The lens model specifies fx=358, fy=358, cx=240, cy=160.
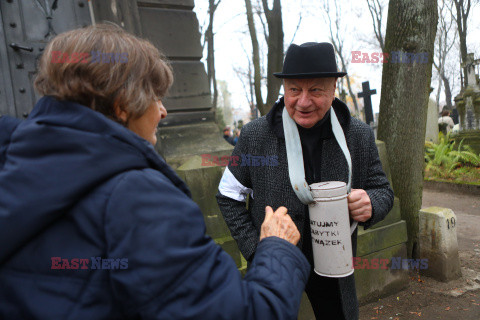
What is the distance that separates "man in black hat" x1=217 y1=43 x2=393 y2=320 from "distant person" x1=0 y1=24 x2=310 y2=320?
117cm

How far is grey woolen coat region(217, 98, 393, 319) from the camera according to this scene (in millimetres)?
2184

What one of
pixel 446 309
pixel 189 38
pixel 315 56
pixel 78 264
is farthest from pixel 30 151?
pixel 446 309

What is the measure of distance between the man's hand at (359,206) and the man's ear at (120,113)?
1287 mm

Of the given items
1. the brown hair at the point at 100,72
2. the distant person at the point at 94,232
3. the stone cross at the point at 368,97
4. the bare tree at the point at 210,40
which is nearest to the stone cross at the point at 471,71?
the stone cross at the point at 368,97

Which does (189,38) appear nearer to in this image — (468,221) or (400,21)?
(400,21)

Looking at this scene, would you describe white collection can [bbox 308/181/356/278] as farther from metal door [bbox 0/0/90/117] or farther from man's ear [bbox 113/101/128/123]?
metal door [bbox 0/0/90/117]

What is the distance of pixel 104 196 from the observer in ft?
3.16

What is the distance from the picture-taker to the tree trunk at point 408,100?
4.17 metres

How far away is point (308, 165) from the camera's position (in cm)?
222

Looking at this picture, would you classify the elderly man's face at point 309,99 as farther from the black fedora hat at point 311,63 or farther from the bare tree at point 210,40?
the bare tree at point 210,40

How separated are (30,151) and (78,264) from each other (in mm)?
329

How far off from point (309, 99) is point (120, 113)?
49.1 inches

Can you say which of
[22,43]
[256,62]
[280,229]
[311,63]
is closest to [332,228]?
[280,229]

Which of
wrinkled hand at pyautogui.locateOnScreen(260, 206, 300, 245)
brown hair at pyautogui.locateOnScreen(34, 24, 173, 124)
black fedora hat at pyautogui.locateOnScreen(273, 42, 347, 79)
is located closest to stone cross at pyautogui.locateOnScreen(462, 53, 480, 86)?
black fedora hat at pyautogui.locateOnScreen(273, 42, 347, 79)
